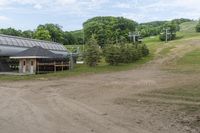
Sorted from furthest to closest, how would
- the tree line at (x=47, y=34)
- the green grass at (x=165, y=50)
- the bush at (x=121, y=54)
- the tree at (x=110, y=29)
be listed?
the tree line at (x=47, y=34), the tree at (x=110, y=29), the green grass at (x=165, y=50), the bush at (x=121, y=54)

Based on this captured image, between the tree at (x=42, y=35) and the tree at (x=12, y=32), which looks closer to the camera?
the tree at (x=42, y=35)

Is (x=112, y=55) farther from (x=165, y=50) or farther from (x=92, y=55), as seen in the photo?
(x=165, y=50)

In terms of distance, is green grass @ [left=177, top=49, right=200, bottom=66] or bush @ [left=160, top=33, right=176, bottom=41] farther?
bush @ [left=160, top=33, right=176, bottom=41]

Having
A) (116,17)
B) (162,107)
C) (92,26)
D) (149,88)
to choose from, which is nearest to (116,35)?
(92,26)

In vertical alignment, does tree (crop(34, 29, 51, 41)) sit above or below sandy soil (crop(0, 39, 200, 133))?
above

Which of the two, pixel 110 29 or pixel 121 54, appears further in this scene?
pixel 110 29

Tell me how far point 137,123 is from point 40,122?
373 cm

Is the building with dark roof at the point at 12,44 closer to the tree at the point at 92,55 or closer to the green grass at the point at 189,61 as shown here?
the tree at the point at 92,55

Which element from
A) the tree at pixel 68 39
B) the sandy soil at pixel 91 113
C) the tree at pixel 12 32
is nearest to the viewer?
the sandy soil at pixel 91 113

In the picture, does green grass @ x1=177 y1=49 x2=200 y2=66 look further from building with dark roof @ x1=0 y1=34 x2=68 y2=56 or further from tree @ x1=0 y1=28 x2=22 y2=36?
tree @ x1=0 y1=28 x2=22 y2=36

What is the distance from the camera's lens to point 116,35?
295 ft

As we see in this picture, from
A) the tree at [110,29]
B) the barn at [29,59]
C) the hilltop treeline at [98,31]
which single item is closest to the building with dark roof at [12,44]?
the barn at [29,59]

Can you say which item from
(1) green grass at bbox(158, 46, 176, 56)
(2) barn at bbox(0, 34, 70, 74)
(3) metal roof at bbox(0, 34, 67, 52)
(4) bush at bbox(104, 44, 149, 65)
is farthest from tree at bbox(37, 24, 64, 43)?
(4) bush at bbox(104, 44, 149, 65)

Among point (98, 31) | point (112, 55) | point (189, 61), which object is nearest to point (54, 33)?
point (98, 31)
